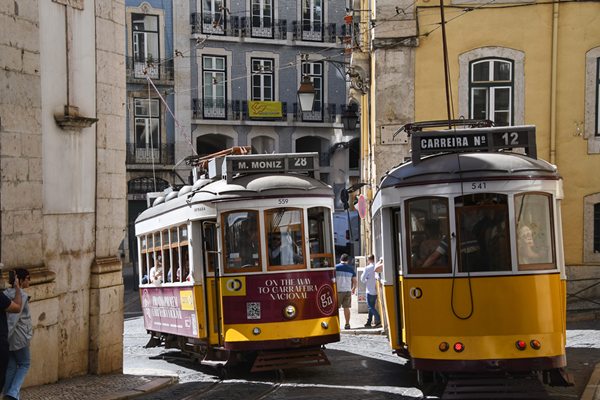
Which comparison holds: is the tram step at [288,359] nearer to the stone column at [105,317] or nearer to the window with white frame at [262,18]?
the stone column at [105,317]

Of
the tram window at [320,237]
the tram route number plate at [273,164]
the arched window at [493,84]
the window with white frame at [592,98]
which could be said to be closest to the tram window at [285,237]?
the tram window at [320,237]

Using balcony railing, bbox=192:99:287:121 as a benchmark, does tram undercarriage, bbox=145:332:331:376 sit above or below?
below

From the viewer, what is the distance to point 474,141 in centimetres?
1119

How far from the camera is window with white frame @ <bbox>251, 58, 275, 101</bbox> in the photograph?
137 ft

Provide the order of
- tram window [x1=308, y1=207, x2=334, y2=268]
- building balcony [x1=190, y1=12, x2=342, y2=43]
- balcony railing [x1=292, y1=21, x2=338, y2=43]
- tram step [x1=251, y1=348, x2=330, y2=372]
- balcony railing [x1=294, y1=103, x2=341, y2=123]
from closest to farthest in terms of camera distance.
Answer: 1. tram step [x1=251, y1=348, x2=330, y2=372]
2. tram window [x1=308, y1=207, x2=334, y2=268]
3. building balcony [x1=190, y1=12, x2=342, y2=43]
4. balcony railing [x1=292, y1=21, x2=338, y2=43]
5. balcony railing [x1=294, y1=103, x2=341, y2=123]

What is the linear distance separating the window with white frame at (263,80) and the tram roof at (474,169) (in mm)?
31092

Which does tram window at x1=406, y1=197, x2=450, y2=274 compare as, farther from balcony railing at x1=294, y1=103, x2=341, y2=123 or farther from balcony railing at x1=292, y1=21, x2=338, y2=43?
balcony railing at x1=292, y1=21, x2=338, y2=43

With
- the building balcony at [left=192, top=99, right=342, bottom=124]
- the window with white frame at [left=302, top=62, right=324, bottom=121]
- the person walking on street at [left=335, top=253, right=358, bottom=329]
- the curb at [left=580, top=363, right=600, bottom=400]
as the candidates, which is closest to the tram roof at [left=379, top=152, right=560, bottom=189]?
the curb at [left=580, top=363, right=600, bottom=400]

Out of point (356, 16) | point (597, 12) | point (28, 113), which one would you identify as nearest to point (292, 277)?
point (28, 113)

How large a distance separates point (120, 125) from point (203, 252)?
2.30 meters

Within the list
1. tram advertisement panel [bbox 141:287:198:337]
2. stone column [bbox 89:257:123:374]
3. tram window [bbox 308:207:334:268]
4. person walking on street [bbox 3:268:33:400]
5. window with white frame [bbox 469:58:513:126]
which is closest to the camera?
person walking on street [bbox 3:268:33:400]

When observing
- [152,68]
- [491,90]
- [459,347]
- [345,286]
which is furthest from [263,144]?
[459,347]

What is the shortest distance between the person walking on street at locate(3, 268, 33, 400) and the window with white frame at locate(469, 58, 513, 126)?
40.8 feet

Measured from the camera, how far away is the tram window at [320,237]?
548 inches
